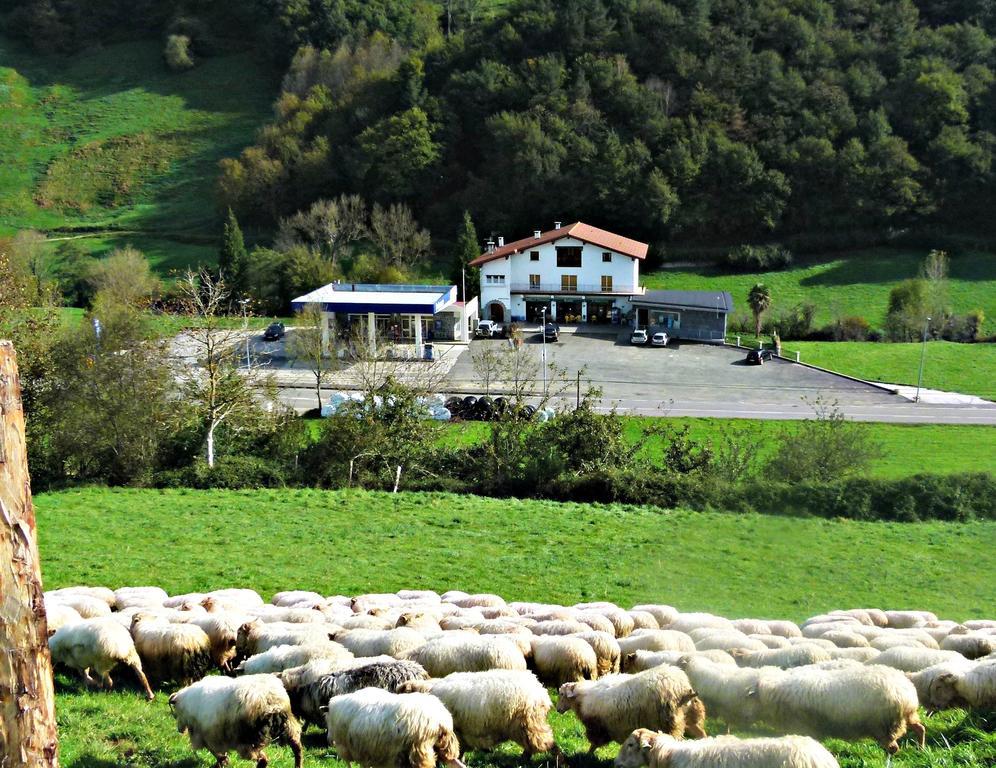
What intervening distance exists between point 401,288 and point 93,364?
3018cm

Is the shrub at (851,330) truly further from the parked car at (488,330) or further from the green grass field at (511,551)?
the green grass field at (511,551)

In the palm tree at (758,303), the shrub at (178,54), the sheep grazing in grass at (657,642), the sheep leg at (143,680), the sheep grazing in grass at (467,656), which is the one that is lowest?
the sheep leg at (143,680)

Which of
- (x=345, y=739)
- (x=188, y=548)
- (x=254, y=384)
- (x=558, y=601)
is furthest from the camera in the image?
(x=254, y=384)

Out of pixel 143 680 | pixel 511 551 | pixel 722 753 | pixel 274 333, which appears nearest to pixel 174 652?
pixel 143 680

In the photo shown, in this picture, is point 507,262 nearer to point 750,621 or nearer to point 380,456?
point 380,456

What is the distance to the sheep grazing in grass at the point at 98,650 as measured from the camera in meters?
13.7

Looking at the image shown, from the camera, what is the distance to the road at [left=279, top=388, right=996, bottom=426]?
44.6 m

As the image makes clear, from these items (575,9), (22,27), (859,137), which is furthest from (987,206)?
(22,27)

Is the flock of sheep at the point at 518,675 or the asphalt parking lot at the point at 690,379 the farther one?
the asphalt parking lot at the point at 690,379

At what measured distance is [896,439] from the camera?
41.3 m

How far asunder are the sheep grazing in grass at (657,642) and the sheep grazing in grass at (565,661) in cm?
82

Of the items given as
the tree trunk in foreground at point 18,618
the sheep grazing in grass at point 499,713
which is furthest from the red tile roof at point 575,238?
the tree trunk in foreground at point 18,618

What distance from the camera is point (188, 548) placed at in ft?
79.3

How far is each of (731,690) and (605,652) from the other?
7.72 feet
